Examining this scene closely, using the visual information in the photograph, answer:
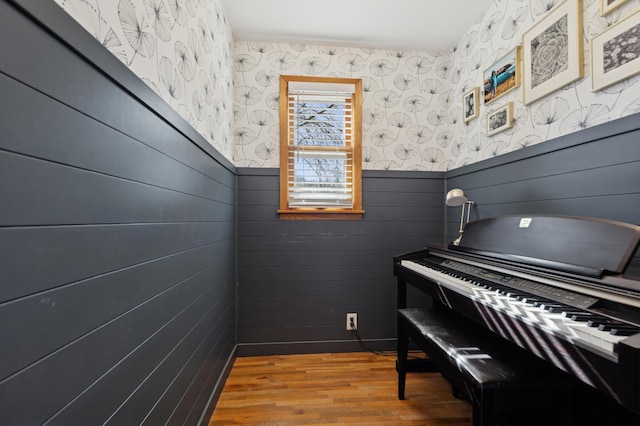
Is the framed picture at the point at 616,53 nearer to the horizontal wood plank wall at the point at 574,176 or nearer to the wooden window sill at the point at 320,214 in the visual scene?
the horizontal wood plank wall at the point at 574,176

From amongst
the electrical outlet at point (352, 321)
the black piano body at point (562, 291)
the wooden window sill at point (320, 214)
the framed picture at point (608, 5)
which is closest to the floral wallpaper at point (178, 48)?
the wooden window sill at point (320, 214)

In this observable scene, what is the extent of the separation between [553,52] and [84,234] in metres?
2.08

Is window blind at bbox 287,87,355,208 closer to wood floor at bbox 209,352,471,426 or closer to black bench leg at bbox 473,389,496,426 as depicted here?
wood floor at bbox 209,352,471,426

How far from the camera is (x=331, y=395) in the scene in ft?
5.64

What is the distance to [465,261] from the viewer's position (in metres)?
1.48

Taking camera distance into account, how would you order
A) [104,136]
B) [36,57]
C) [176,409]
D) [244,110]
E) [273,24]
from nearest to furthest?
[36,57] < [104,136] < [176,409] < [273,24] < [244,110]

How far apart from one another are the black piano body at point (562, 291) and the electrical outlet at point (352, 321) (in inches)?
37.4

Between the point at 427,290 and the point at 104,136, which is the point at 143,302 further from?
the point at 427,290

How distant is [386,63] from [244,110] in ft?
4.15

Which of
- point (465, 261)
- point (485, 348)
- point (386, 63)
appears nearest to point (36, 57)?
point (485, 348)

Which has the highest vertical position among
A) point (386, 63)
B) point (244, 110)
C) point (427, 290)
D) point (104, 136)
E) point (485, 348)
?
point (386, 63)

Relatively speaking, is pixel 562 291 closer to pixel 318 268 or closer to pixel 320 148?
pixel 318 268

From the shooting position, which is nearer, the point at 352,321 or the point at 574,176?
the point at 574,176

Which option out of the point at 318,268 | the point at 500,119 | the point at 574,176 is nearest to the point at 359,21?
the point at 500,119
